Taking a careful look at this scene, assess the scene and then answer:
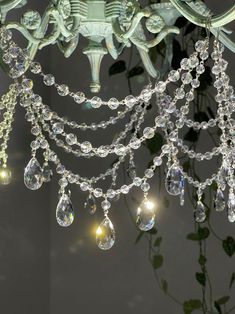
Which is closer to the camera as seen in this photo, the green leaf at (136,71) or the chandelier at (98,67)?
the chandelier at (98,67)

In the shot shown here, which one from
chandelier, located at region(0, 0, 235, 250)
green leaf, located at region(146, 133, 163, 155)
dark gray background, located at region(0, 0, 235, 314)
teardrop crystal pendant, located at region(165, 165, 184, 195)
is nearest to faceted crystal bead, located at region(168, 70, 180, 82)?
chandelier, located at region(0, 0, 235, 250)

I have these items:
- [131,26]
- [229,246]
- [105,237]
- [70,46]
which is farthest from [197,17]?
[229,246]

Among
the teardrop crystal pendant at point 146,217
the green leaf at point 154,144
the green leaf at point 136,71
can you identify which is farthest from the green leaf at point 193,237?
the teardrop crystal pendant at point 146,217

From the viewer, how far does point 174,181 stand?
2.52ft

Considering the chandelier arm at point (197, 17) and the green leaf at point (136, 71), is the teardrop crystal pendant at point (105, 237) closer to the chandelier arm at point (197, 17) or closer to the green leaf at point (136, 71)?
the chandelier arm at point (197, 17)

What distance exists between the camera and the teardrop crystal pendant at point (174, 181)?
765mm

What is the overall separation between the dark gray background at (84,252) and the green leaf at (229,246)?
0.02m

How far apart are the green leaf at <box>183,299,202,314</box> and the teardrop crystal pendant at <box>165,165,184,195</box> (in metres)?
1.13

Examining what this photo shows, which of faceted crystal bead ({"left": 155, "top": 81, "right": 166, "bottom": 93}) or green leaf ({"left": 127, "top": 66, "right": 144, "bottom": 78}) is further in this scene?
green leaf ({"left": 127, "top": 66, "right": 144, "bottom": 78})

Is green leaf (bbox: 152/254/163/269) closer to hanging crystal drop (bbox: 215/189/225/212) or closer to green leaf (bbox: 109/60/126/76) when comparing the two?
green leaf (bbox: 109/60/126/76)

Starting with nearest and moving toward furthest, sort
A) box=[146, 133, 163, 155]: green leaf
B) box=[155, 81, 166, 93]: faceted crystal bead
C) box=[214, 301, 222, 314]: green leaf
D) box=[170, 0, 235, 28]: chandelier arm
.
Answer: box=[170, 0, 235, 28]: chandelier arm → box=[155, 81, 166, 93]: faceted crystal bead → box=[214, 301, 222, 314]: green leaf → box=[146, 133, 163, 155]: green leaf

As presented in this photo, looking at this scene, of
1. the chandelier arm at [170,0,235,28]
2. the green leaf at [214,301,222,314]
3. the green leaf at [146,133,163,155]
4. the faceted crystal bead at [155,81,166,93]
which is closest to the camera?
the chandelier arm at [170,0,235,28]

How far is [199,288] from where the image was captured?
1.84 m

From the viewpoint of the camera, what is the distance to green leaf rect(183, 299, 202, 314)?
1822mm
